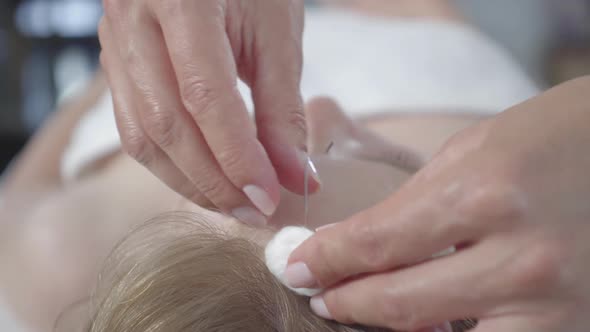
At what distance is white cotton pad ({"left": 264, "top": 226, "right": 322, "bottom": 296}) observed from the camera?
604 millimetres

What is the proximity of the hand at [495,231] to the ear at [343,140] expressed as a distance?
1.11 feet

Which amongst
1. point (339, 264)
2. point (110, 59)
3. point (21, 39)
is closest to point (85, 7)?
point (21, 39)

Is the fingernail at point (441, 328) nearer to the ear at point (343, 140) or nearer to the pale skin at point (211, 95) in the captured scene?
the pale skin at point (211, 95)

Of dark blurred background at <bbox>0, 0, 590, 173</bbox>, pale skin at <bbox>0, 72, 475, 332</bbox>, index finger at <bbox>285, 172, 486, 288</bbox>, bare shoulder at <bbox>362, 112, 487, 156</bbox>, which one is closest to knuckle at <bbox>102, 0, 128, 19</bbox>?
pale skin at <bbox>0, 72, 475, 332</bbox>

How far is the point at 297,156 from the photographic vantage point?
0.70 meters

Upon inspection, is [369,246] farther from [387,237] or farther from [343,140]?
[343,140]

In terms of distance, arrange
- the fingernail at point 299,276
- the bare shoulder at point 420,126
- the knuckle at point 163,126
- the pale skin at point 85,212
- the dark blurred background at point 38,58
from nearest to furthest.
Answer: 1. the fingernail at point 299,276
2. the knuckle at point 163,126
3. the pale skin at point 85,212
4. the bare shoulder at point 420,126
5. the dark blurred background at point 38,58

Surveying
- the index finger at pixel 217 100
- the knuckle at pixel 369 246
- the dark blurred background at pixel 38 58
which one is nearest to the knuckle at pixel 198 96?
the index finger at pixel 217 100

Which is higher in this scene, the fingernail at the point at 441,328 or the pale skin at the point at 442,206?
the pale skin at the point at 442,206

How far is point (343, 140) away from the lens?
88 centimetres

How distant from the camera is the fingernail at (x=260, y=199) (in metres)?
0.65

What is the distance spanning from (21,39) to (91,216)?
1909 millimetres

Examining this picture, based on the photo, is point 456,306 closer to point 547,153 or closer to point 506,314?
point 506,314

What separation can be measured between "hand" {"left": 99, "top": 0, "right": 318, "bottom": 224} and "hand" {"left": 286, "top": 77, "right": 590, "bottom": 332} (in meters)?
0.17
